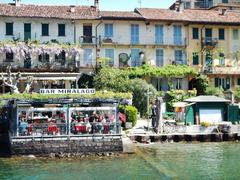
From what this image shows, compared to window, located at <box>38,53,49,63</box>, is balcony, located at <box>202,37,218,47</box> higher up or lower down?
higher up

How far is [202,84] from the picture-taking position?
6438 cm

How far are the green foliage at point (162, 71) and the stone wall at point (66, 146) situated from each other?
22.5m

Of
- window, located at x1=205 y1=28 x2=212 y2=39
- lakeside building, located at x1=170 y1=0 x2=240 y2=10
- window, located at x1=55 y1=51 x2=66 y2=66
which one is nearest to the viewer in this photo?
window, located at x1=55 y1=51 x2=66 y2=66

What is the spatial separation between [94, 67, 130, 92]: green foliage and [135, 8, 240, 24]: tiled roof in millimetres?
9395

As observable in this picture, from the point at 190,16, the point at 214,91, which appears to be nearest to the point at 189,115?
the point at 214,91

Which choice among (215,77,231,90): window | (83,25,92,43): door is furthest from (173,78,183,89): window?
(83,25,92,43): door

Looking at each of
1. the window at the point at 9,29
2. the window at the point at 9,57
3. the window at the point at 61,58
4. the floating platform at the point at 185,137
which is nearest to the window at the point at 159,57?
the window at the point at 61,58

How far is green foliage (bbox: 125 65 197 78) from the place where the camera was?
62562 millimetres

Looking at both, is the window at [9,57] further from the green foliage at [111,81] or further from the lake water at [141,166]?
the lake water at [141,166]

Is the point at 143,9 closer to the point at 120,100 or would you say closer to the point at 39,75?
the point at 39,75

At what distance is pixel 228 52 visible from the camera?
68.4 m

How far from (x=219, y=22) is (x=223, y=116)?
1938 centimetres

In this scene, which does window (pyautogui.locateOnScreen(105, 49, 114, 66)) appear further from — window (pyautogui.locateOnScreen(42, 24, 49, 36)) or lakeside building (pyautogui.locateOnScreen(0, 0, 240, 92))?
window (pyautogui.locateOnScreen(42, 24, 49, 36))

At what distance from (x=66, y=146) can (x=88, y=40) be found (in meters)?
26.3
